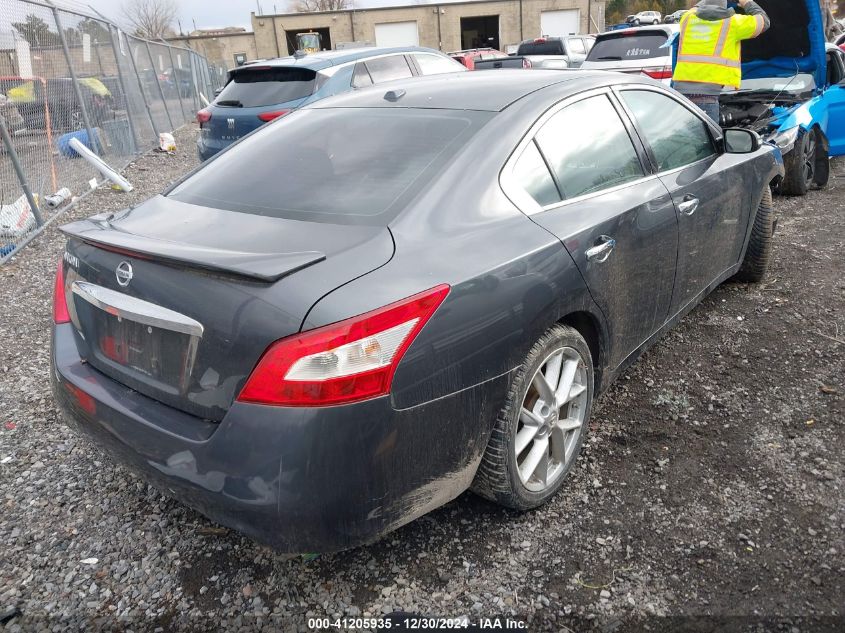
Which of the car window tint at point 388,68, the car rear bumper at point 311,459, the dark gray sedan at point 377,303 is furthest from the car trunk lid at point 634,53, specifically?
the car rear bumper at point 311,459

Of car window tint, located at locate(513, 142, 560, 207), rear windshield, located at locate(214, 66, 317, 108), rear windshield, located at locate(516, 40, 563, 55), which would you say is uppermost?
rear windshield, located at locate(516, 40, 563, 55)

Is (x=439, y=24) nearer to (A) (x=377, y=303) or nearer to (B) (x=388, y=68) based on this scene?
(B) (x=388, y=68)

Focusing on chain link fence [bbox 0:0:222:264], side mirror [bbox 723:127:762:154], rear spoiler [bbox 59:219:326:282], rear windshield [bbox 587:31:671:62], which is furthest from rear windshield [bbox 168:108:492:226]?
rear windshield [bbox 587:31:671:62]

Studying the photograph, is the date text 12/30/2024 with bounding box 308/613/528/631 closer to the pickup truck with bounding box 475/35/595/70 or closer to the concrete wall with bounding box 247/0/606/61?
the pickup truck with bounding box 475/35/595/70

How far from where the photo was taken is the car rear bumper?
171 centimetres

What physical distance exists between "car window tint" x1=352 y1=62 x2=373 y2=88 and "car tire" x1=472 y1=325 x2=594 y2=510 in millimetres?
5429

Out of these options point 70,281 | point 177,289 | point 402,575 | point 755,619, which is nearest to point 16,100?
point 70,281

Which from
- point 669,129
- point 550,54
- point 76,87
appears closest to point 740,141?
point 669,129

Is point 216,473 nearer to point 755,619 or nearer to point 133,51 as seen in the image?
point 755,619

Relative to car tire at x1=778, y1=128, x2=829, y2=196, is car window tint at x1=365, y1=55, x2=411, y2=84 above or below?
above

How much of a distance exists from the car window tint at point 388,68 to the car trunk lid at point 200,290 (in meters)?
5.51

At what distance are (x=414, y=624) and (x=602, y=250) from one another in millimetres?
1510

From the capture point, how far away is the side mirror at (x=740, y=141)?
11.8 feet

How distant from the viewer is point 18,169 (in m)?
6.08
